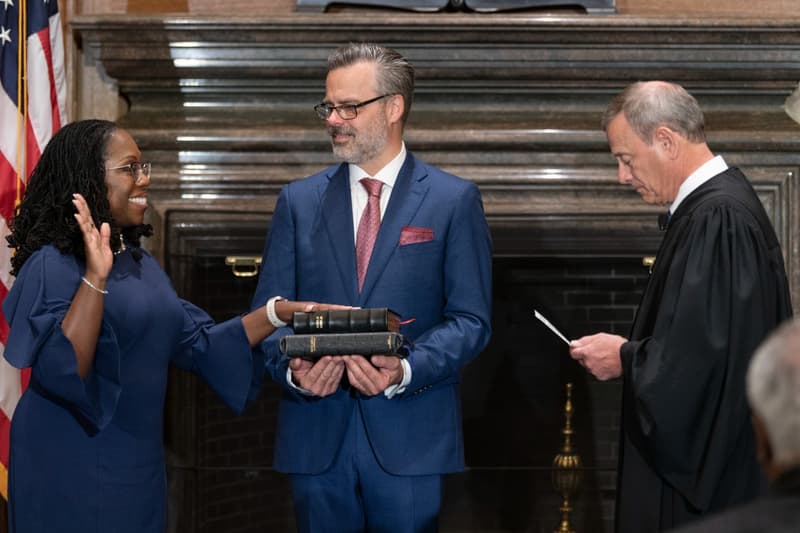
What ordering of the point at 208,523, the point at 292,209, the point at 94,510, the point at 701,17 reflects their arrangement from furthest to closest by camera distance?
the point at 208,523 → the point at 701,17 → the point at 292,209 → the point at 94,510

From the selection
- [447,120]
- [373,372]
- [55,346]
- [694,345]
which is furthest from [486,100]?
[55,346]

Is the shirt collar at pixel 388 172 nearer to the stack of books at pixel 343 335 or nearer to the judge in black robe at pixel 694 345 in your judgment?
the stack of books at pixel 343 335

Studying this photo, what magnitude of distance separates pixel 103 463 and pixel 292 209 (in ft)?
2.89

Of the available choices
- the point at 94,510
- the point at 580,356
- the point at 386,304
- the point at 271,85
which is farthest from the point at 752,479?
the point at 271,85

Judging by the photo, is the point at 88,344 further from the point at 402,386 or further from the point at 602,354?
the point at 602,354

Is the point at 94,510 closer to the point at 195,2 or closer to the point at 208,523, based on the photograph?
the point at 208,523

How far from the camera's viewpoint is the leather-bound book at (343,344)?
10.1 ft

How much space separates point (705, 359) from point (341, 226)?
1.09m

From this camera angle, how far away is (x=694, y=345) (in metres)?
2.94

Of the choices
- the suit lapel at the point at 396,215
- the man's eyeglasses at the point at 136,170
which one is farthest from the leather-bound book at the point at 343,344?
the man's eyeglasses at the point at 136,170

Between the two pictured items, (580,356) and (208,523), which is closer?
(580,356)

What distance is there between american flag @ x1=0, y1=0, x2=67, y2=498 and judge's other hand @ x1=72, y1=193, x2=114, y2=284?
3.98 ft

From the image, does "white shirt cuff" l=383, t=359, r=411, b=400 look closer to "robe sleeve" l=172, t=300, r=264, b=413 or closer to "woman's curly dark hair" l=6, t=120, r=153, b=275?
"robe sleeve" l=172, t=300, r=264, b=413

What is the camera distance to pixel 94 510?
3232mm
